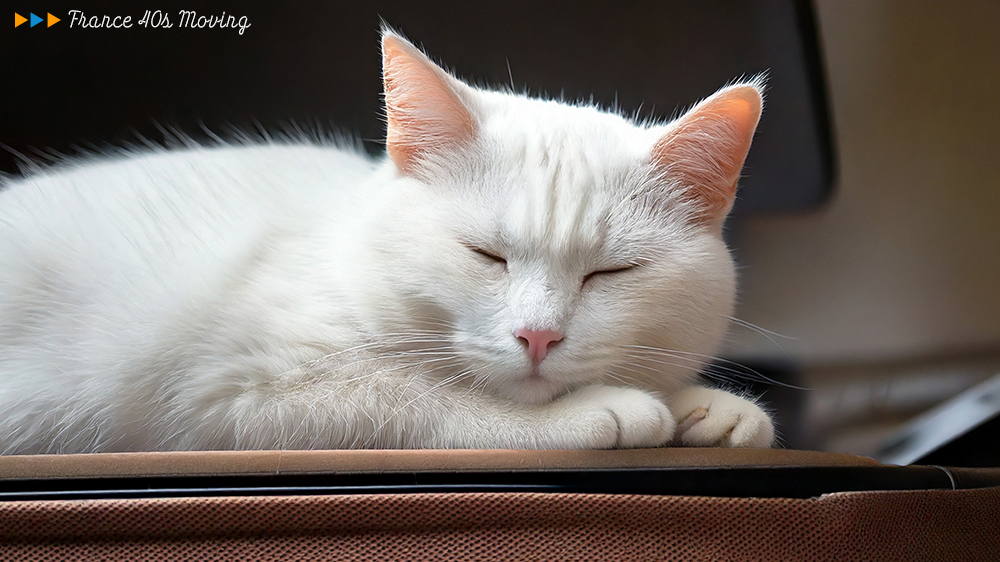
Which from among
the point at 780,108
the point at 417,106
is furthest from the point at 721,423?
the point at 780,108

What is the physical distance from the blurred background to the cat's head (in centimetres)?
66

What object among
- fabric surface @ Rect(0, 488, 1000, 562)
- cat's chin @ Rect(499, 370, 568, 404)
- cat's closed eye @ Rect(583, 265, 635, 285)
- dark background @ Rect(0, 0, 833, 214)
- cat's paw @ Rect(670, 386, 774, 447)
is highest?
dark background @ Rect(0, 0, 833, 214)

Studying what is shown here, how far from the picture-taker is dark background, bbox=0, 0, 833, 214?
159 cm

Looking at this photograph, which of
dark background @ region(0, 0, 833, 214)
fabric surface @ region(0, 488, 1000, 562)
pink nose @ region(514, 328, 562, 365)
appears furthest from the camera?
dark background @ region(0, 0, 833, 214)

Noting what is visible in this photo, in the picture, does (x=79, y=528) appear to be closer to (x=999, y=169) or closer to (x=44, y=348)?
(x=44, y=348)

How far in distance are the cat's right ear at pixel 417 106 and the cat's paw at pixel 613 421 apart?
412 mm

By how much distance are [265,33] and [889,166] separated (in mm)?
1664

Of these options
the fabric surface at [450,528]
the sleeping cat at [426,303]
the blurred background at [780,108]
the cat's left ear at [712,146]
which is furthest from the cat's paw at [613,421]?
the blurred background at [780,108]

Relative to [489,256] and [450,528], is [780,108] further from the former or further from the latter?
[450,528]

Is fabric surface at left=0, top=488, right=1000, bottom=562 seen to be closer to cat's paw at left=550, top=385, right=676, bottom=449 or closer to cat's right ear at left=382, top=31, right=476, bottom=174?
cat's paw at left=550, top=385, right=676, bottom=449

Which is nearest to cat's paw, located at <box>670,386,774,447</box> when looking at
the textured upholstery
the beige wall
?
the textured upholstery

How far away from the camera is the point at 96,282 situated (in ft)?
3.31

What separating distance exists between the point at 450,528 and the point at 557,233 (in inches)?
14.5

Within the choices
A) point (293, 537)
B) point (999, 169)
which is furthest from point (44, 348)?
point (999, 169)
